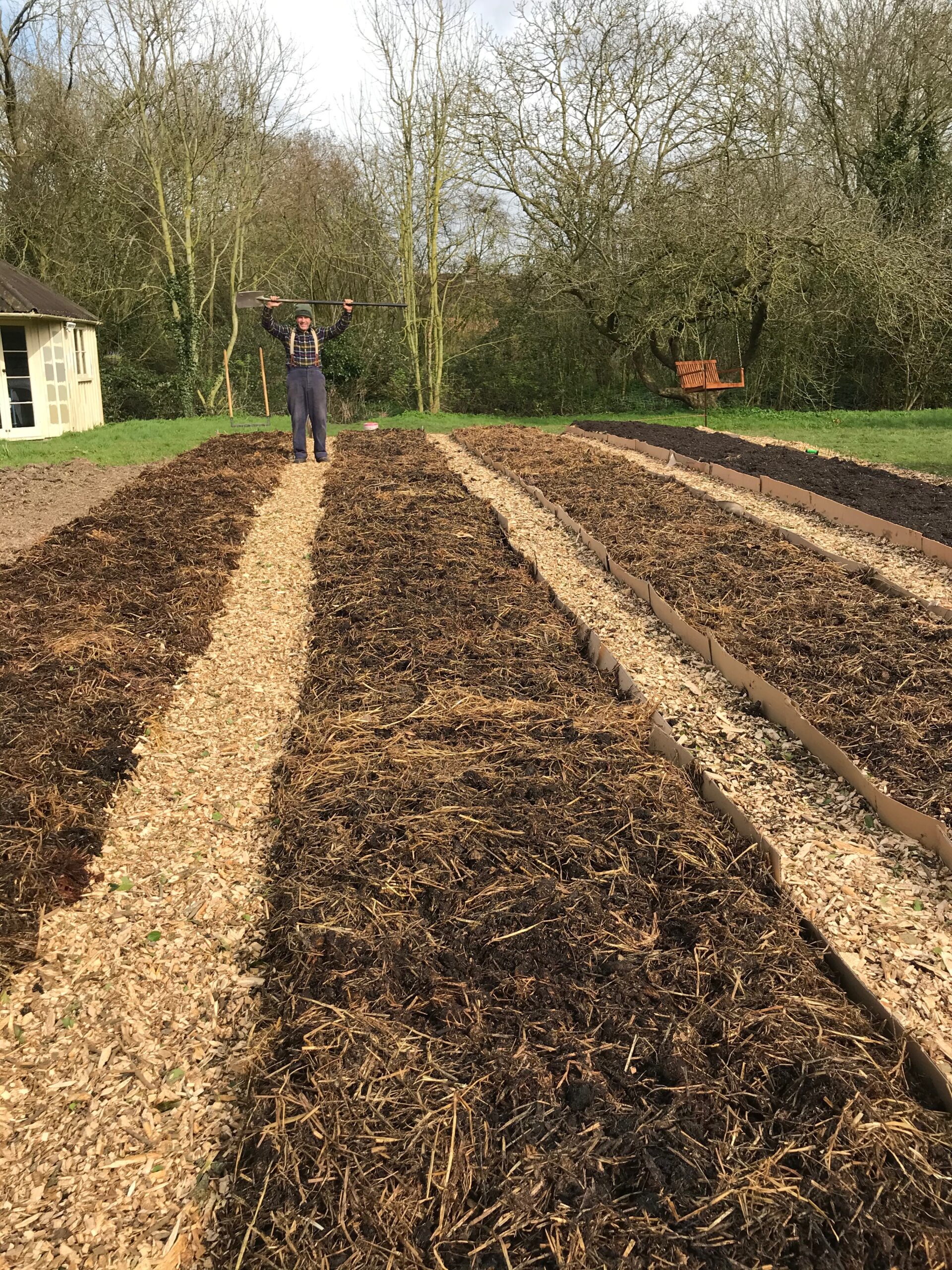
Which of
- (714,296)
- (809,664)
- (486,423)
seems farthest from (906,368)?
(809,664)

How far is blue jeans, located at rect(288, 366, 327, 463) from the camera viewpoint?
11.0m

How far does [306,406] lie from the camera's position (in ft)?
37.8

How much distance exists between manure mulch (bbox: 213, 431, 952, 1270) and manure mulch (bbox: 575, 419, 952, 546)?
5426mm

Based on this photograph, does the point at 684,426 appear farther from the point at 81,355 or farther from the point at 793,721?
the point at 793,721

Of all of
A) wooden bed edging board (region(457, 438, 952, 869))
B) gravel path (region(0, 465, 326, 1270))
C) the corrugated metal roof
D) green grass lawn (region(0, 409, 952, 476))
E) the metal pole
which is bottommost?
gravel path (region(0, 465, 326, 1270))

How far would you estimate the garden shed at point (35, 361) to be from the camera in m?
15.2

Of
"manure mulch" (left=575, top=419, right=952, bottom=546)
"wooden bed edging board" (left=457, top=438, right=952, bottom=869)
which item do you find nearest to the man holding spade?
"manure mulch" (left=575, top=419, right=952, bottom=546)

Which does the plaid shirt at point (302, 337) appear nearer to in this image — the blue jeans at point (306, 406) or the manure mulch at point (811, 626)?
the blue jeans at point (306, 406)

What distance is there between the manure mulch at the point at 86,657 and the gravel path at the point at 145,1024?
0.12 meters

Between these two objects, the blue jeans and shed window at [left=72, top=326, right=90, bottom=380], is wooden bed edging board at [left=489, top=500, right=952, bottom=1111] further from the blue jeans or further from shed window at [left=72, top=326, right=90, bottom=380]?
shed window at [left=72, top=326, right=90, bottom=380]

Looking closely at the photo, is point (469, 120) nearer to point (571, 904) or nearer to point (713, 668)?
point (713, 668)

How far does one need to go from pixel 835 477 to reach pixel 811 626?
5.44m

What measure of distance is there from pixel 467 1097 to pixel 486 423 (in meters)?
16.4

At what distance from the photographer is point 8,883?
306 centimetres
